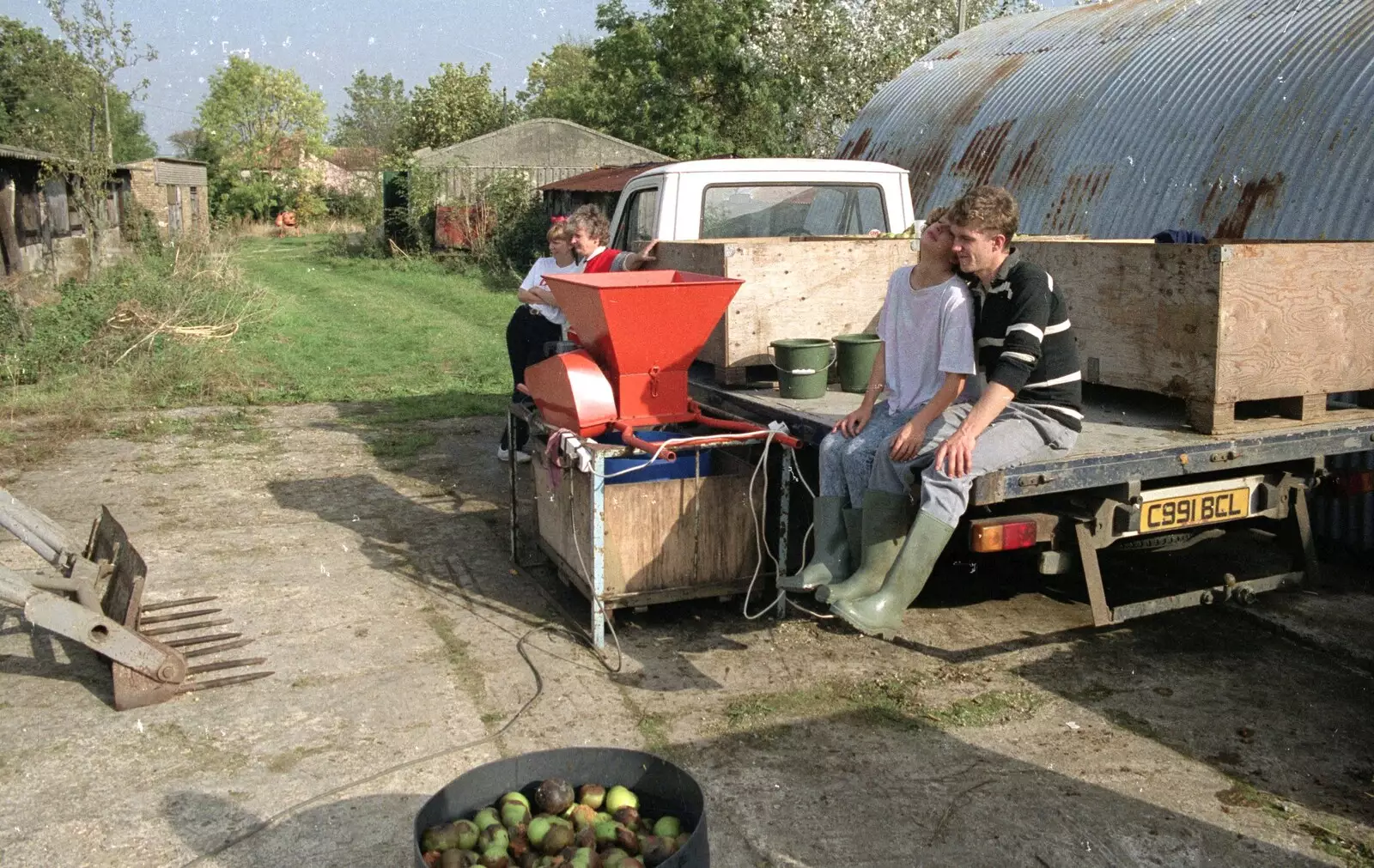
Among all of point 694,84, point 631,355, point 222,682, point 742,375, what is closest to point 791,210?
point 742,375

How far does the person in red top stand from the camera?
23.0 feet

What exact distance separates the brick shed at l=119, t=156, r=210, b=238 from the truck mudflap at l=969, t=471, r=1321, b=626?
88.7 feet

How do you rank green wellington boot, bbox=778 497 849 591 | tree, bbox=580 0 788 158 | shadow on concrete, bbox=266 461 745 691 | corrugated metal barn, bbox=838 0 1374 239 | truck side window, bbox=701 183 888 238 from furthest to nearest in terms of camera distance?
tree, bbox=580 0 788 158, corrugated metal barn, bbox=838 0 1374 239, truck side window, bbox=701 183 888 238, shadow on concrete, bbox=266 461 745 691, green wellington boot, bbox=778 497 849 591

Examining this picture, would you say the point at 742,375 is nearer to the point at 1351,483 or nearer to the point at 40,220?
the point at 1351,483

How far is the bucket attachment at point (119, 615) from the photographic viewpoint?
444cm

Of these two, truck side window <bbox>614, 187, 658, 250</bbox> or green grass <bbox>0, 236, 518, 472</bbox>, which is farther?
green grass <bbox>0, 236, 518, 472</bbox>

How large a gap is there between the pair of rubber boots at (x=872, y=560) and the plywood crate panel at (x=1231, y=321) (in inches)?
50.9

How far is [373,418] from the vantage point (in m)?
10.7

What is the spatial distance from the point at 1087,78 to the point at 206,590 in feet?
29.2

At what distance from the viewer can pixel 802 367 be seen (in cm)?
574

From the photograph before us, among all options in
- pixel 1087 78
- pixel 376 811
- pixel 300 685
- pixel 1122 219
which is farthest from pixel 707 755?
pixel 1087 78

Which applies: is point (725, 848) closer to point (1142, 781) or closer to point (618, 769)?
point (618, 769)

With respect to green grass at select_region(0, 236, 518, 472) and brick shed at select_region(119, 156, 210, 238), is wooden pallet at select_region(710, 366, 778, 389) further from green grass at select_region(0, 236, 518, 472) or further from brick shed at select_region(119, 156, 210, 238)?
brick shed at select_region(119, 156, 210, 238)

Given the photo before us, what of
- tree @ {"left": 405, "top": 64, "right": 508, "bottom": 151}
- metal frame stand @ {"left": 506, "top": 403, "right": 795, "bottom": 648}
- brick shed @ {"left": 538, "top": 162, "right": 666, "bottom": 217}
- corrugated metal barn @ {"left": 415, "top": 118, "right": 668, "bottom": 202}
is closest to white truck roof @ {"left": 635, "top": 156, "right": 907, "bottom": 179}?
metal frame stand @ {"left": 506, "top": 403, "right": 795, "bottom": 648}
